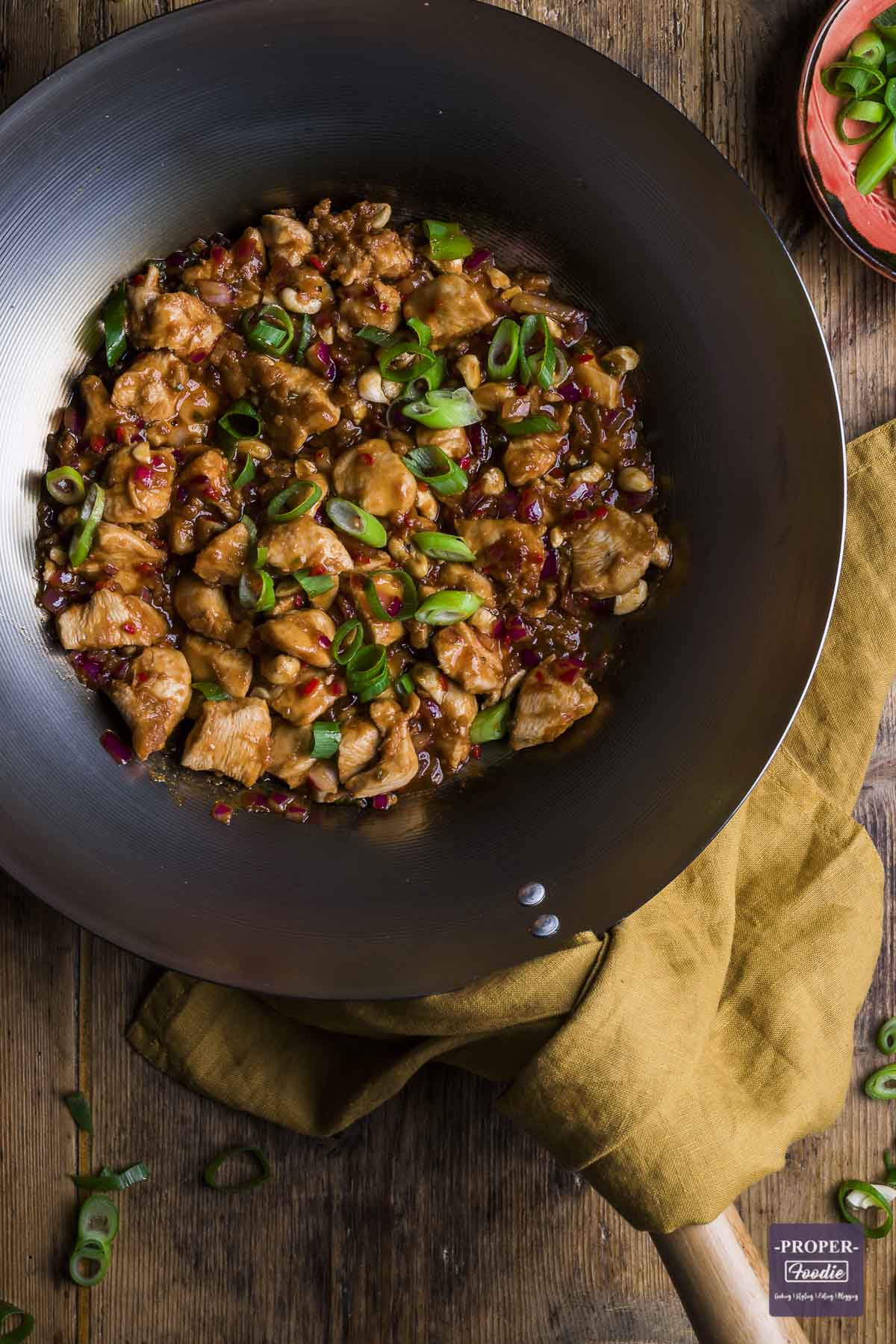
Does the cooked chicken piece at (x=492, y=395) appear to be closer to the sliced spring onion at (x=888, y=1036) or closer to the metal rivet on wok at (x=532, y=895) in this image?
the metal rivet on wok at (x=532, y=895)

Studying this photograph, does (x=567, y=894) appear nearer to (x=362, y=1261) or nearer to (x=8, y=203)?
(x=362, y=1261)

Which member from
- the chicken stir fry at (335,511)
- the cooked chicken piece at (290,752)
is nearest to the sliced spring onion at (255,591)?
the chicken stir fry at (335,511)

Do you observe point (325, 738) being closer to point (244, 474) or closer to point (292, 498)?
point (292, 498)

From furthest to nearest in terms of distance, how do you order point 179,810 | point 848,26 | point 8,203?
point 848,26, point 179,810, point 8,203

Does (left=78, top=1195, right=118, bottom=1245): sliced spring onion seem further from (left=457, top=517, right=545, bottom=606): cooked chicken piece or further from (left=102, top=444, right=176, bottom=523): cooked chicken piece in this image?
(left=457, top=517, right=545, bottom=606): cooked chicken piece

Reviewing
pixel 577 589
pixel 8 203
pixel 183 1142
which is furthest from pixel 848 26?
pixel 183 1142

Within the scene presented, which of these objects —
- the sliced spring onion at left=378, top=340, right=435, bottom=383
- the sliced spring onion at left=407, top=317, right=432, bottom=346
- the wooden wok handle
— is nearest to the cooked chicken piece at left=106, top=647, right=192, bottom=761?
the sliced spring onion at left=378, top=340, right=435, bottom=383
